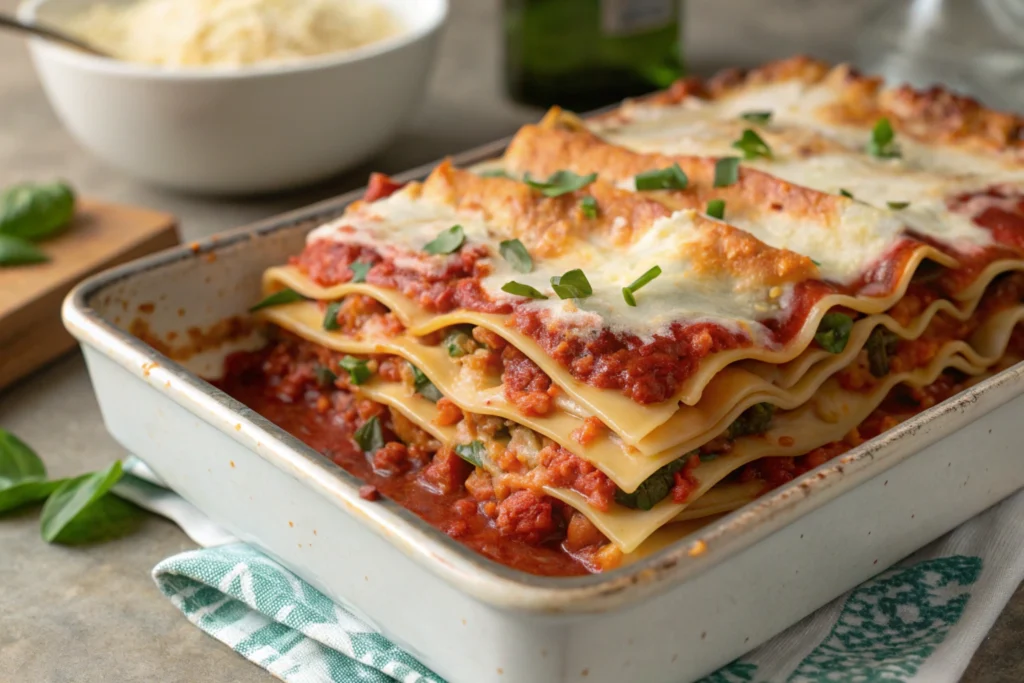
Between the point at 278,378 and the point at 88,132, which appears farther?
the point at 88,132

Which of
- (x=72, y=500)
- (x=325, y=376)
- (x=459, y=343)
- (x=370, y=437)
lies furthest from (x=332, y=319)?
(x=72, y=500)

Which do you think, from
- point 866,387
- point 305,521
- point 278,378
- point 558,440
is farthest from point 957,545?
point 278,378

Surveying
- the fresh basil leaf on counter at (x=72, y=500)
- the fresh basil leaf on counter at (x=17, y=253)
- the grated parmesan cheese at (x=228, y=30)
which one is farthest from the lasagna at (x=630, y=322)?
the grated parmesan cheese at (x=228, y=30)

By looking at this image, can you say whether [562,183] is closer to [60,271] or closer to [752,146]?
[752,146]

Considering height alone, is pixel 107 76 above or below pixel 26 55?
above

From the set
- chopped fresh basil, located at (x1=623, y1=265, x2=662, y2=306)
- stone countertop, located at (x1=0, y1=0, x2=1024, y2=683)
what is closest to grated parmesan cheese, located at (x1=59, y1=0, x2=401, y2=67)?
stone countertop, located at (x1=0, y1=0, x2=1024, y2=683)

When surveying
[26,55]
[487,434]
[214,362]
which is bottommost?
[26,55]

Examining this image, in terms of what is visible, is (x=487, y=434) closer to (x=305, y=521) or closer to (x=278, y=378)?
(x=305, y=521)
